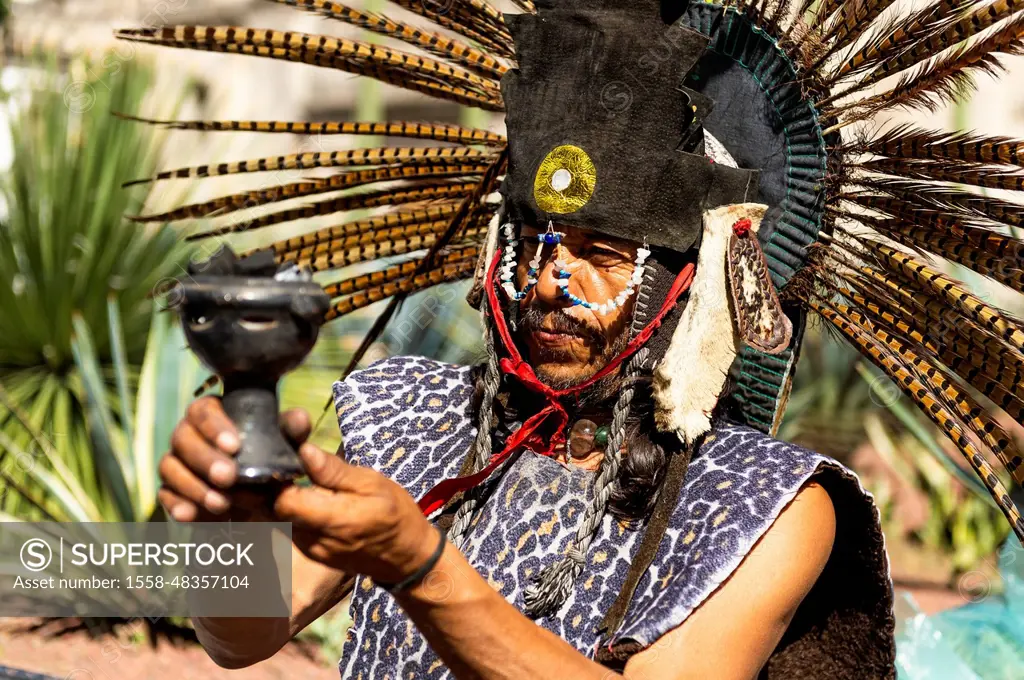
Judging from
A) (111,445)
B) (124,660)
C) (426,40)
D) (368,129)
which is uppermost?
(426,40)

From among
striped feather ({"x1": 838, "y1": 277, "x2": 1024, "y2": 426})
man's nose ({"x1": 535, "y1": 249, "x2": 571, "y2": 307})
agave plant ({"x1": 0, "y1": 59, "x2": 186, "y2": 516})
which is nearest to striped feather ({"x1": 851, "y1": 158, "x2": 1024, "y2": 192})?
striped feather ({"x1": 838, "y1": 277, "x2": 1024, "y2": 426})

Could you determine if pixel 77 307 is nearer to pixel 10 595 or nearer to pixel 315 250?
pixel 10 595

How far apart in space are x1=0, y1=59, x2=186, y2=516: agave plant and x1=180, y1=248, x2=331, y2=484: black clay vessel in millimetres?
3415

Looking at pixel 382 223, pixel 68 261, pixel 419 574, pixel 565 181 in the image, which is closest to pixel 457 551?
pixel 419 574

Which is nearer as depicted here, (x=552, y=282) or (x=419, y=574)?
(x=419, y=574)

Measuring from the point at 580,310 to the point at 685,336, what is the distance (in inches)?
7.7

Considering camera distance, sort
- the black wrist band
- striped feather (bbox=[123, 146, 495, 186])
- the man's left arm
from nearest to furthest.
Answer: the man's left arm → the black wrist band → striped feather (bbox=[123, 146, 495, 186])

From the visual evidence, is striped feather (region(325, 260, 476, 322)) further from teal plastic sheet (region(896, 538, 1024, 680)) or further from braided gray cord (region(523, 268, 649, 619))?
teal plastic sheet (region(896, 538, 1024, 680))

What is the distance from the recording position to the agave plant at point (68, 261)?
14.5 feet

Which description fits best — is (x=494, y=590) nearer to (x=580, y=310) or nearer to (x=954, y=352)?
(x=580, y=310)

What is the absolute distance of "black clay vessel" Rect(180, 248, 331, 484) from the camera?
43.7 inches

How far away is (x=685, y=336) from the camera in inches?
72.2

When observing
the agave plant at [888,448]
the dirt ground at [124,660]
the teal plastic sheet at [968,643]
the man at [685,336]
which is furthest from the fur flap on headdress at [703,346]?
the agave plant at [888,448]

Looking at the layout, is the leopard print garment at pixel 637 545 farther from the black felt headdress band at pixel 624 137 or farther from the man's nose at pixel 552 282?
the black felt headdress band at pixel 624 137
